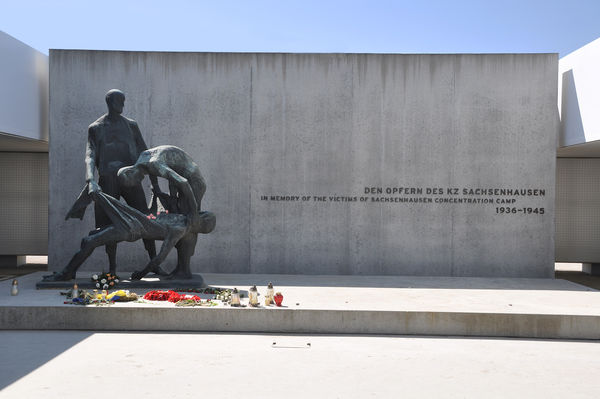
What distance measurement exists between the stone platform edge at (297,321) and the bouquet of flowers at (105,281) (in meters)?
1.04

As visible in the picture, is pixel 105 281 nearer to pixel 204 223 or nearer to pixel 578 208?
pixel 204 223

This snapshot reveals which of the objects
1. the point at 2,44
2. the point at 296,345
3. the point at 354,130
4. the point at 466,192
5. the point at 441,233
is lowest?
the point at 296,345

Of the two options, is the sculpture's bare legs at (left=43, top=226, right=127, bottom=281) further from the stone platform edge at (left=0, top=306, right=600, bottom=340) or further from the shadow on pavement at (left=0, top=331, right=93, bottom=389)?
the shadow on pavement at (left=0, top=331, right=93, bottom=389)

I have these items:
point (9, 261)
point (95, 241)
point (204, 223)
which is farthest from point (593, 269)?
point (9, 261)

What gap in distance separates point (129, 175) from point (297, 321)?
2892 mm

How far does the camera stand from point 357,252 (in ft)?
32.1

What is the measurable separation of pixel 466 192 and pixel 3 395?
306 inches

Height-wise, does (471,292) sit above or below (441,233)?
below

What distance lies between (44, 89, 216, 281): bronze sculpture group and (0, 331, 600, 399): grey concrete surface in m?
1.58

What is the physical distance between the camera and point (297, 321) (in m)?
5.92

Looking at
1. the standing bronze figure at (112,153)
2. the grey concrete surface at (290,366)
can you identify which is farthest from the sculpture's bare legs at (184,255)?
the grey concrete surface at (290,366)

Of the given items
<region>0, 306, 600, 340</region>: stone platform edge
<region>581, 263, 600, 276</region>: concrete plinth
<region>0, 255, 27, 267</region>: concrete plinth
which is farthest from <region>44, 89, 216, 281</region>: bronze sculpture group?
<region>581, 263, 600, 276</region>: concrete plinth

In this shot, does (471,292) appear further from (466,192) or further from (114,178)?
(114,178)

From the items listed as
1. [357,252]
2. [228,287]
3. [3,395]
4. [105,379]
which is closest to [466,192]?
[357,252]
